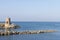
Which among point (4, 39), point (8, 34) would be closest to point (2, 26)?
point (8, 34)

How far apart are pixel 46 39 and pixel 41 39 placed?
3.97ft

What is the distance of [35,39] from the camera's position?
44062 mm

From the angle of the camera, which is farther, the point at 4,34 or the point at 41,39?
the point at 4,34

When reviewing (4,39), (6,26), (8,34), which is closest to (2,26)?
(6,26)

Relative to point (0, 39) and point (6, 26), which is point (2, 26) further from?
point (0, 39)

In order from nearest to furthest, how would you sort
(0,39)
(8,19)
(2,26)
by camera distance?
(0,39) < (8,19) < (2,26)

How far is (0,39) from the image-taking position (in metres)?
43.6

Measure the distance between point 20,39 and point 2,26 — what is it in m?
46.8

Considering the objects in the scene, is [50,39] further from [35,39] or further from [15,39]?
[15,39]

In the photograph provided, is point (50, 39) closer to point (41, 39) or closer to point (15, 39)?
point (41, 39)

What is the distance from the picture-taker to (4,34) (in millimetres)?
51906

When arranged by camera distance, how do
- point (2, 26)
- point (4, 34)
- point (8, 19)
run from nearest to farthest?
point (4, 34), point (8, 19), point (2, 26)

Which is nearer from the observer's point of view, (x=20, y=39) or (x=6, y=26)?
(x=20, y=39)

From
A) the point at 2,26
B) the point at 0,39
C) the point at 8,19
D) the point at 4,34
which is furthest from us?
the point at 2,26
